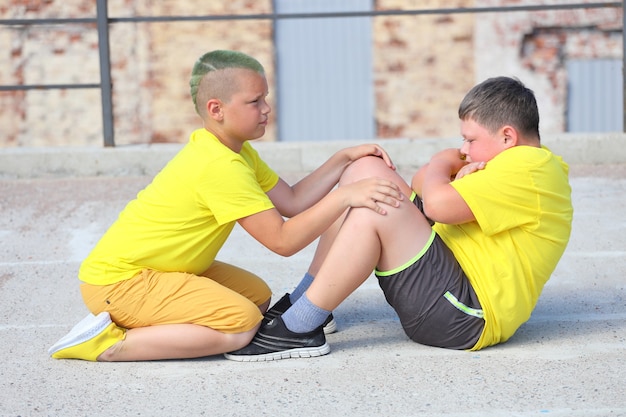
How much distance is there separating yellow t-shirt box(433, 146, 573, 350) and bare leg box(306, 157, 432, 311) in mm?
176

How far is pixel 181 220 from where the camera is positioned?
343 cm

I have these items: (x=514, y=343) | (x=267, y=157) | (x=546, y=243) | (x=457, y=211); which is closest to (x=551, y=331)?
(x=514, y=343)

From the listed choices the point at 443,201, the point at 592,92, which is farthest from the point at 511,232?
the point at 592,92

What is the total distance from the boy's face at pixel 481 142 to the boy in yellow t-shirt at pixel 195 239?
1.10 feet

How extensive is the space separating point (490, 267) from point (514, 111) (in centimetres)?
49

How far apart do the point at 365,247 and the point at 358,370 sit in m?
0.38

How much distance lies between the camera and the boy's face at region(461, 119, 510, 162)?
335 centimetres

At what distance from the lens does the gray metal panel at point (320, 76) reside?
13539mm

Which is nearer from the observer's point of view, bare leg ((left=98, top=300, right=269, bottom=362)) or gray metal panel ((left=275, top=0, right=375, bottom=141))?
bare leg ((left=98, top=300, right=269, bottom=362))

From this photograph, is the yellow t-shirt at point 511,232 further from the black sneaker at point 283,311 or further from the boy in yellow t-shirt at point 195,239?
the black sneaker at point 283,311

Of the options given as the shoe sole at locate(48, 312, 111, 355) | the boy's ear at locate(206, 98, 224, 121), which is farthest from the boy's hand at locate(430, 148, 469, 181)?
the shoe sole at locate(48, 312, 111, 355)

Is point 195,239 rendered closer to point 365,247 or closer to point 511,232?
point 365,247

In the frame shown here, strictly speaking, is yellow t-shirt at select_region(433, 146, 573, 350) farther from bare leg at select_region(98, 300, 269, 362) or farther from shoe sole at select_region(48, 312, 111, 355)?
shoe sole at select_region(48, 312, 111, 355)

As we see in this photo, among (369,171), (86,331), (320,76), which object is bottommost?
(86,331)
